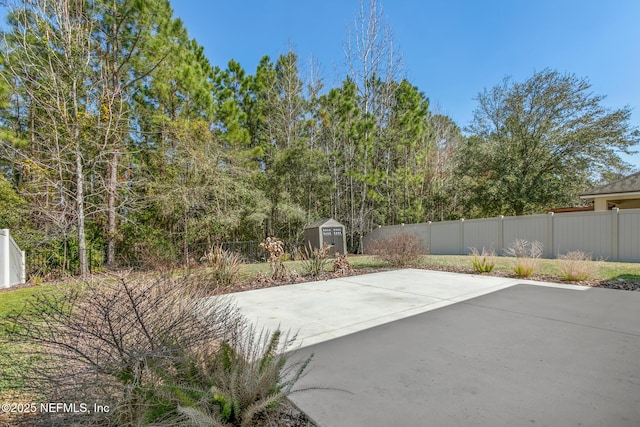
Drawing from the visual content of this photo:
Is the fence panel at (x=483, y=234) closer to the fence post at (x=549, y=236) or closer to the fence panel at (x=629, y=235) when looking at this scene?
the fence post at (x=549, y=236)

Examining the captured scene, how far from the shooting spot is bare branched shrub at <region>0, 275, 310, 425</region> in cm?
160

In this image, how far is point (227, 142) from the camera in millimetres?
13000

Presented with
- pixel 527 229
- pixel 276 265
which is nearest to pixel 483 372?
pixel 276 265

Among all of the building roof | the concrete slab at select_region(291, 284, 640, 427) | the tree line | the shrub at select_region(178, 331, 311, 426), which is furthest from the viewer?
the building roof

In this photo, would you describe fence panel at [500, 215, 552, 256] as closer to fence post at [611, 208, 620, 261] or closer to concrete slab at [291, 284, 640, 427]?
fence post at [611, 208, 620, 261]

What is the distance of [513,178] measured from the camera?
15.5 meters

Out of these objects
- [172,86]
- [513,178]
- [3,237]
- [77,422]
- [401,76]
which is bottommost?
[77,422]

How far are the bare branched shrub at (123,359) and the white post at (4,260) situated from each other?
7.47 metres

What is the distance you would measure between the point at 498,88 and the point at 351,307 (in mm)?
17795

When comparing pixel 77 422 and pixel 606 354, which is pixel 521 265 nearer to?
pixel 606 354

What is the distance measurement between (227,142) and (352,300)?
1000 centimetres

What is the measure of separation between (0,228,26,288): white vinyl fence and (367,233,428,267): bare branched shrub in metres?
9.70

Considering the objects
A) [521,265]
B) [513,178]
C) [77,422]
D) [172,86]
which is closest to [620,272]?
[521,265]

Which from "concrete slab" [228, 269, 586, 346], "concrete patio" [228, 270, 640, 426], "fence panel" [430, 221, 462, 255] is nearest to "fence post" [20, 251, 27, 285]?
"concrete slab" [228, 269, 586, 346]
